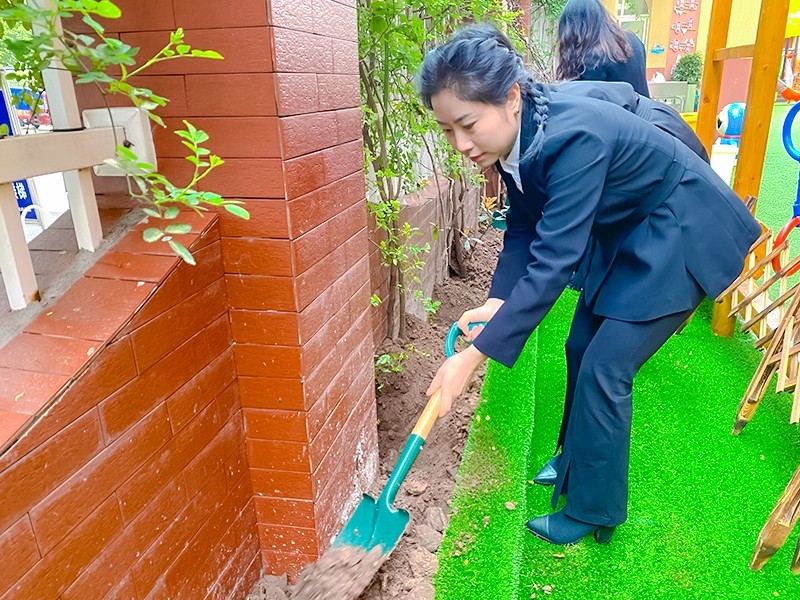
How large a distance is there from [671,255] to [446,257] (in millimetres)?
2793

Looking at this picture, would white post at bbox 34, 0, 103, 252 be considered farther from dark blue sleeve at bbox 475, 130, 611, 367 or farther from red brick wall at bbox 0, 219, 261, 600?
dark blue sleeve at bbox 475, 130, 611, 367

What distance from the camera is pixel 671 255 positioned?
190cm

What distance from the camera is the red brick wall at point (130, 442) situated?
106 cm

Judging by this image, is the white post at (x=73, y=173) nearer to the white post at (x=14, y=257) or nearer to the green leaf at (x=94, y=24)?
the white post at (x=14, y=257)

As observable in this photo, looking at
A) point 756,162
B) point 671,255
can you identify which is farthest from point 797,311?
point 756,162

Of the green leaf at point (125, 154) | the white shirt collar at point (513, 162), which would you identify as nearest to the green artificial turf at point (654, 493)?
the white shirt collar at point (513, 162)

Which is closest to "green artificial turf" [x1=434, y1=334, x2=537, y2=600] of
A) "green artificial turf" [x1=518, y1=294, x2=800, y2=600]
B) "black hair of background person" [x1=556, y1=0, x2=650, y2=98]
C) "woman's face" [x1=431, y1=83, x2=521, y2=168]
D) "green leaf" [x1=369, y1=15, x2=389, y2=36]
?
"green artificial turf" [x1=518, y1=294, x2=800, y2=600]

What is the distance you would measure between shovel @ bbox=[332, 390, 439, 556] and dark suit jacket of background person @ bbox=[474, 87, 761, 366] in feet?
0.84

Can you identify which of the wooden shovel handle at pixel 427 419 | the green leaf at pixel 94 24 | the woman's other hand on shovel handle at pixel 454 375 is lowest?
the wooden shovel handle at pixel 427 419

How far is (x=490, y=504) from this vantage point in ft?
7.34

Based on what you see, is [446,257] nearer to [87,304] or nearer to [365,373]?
[365,373]

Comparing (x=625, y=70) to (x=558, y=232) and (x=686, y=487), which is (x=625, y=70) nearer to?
(x=558, y=232)

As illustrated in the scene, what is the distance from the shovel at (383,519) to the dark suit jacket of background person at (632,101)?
1070mm

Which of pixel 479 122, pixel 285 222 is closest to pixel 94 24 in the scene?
pixel 285 222
